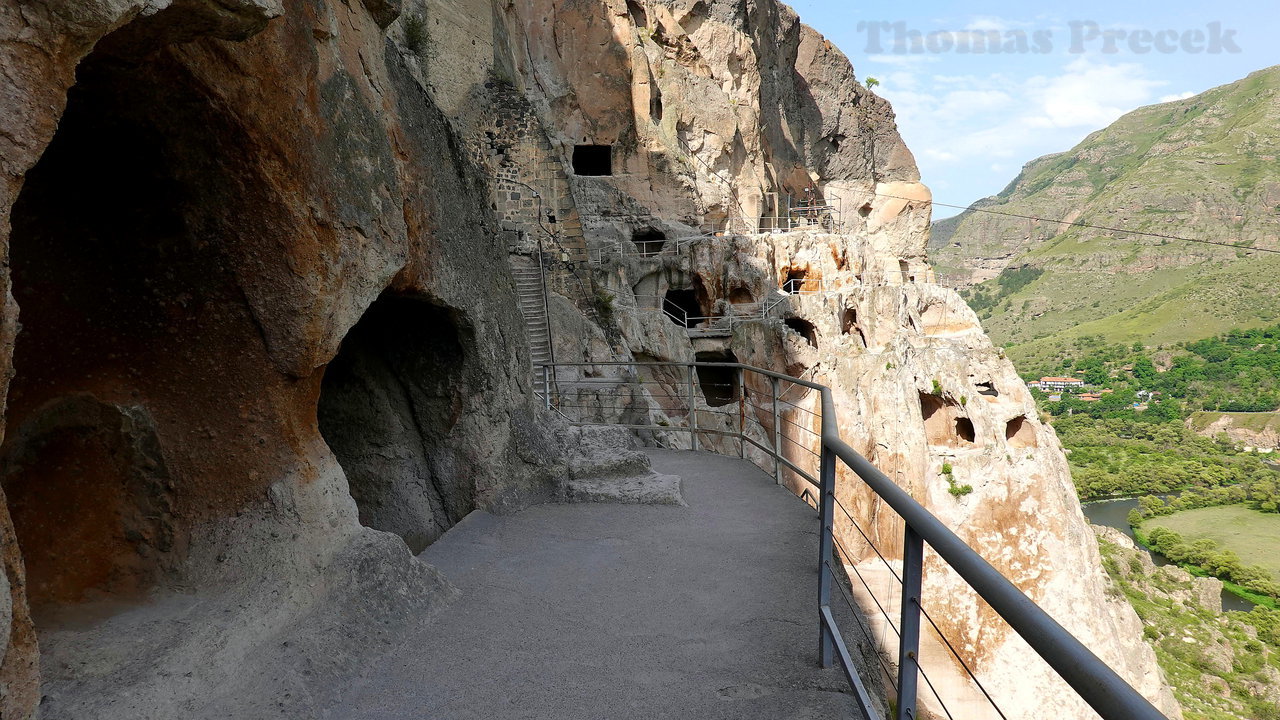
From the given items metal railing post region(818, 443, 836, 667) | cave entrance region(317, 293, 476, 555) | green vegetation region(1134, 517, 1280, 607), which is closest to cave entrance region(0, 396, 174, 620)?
cave entrance region(317, 293, 476, 555)

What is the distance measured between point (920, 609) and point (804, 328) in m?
22.1

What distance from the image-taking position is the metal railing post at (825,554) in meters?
2.91

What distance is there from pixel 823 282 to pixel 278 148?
22634 mm

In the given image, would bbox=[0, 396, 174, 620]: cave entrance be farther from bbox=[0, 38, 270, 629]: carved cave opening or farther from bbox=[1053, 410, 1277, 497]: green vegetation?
bbox=[1053, 410, 1277, 497]: green vegetation

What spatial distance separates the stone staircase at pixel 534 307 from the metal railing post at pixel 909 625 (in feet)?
39.1

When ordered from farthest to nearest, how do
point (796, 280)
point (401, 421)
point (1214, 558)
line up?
point (1214, 558) → point (796, 280) → point (401, 421)

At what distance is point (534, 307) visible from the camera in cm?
1638

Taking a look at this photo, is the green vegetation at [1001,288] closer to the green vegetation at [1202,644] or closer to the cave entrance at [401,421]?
the green vegetation at [1202,644]

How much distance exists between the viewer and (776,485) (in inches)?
239

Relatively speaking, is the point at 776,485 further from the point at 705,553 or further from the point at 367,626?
the point at 367,626

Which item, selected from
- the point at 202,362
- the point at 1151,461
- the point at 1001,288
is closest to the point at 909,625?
the point at 202,362

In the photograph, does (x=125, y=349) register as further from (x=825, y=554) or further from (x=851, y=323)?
(x=851, y=323)

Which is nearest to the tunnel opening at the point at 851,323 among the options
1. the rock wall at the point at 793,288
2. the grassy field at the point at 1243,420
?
the rock wall at the point at 793,288

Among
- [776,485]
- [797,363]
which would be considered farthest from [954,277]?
[776,485]
